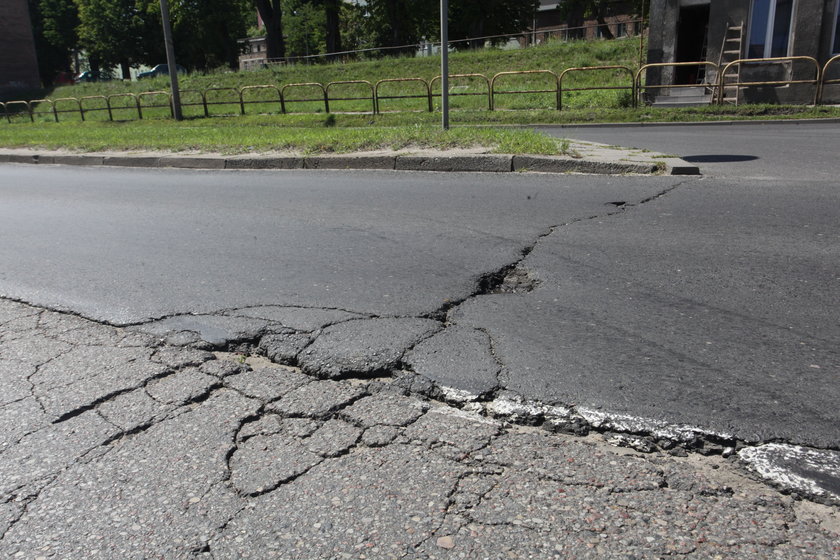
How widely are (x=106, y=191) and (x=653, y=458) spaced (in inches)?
358

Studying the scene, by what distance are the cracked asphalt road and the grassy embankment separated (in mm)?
5072

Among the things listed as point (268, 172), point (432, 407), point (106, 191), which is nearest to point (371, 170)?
point (268, 172)

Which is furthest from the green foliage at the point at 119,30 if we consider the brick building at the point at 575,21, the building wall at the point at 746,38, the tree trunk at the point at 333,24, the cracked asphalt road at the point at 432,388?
the cracked asphalt road at the point at 432,388

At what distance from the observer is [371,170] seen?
1014 cm

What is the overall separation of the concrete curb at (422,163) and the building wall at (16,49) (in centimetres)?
5138

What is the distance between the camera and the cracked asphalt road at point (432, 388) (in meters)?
2.28

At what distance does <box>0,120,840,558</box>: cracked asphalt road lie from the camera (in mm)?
2277

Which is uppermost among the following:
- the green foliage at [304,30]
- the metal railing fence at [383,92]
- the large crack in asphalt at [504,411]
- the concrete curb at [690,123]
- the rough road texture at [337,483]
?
the green foliage at [304,30]

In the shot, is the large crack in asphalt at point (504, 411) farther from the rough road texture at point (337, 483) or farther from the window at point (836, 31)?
the window at point (836, 31)

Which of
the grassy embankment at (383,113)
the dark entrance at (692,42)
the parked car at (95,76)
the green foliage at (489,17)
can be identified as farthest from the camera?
the parked car at (95,76)

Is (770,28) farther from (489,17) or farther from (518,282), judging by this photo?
(489,17)

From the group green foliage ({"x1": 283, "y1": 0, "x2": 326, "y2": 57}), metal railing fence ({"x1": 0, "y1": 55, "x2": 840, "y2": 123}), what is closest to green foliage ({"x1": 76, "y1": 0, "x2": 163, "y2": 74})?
green foliage ({"x1": 283, "y1": 0, "x2": 326, "y2": 57})

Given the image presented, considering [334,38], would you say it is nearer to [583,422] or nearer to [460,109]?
[460,109]

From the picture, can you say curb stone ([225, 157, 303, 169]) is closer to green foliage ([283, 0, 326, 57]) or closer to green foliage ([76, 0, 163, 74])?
green foliage ([76, 0, 163, 74])
